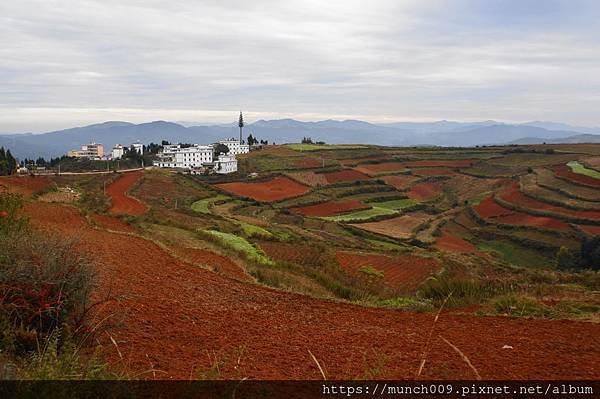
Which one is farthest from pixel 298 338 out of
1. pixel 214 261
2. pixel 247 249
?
pixel 247 249

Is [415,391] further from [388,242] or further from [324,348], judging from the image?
[388,242]

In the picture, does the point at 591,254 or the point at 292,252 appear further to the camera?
the point at 591,254

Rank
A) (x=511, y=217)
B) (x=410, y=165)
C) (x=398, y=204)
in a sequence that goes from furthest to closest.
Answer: (x=410, y=165), (x=398, y=204), (x=511, y=217)

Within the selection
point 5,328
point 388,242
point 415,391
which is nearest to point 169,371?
point 5,328

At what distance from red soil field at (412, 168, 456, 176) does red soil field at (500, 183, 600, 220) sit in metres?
17.8

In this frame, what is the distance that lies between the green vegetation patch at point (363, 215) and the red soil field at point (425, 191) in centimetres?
1257

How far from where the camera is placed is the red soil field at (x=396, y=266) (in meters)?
20.4

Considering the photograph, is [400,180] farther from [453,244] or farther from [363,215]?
[453,244]

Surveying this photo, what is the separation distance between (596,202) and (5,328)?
56338 mm

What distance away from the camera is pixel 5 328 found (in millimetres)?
6027

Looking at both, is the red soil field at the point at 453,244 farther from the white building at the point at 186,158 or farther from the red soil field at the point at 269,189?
the white building at the point at 186,158

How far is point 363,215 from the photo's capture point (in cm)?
5278

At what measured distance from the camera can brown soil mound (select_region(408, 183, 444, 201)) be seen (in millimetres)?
69125

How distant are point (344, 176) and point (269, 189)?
15.1 meters
